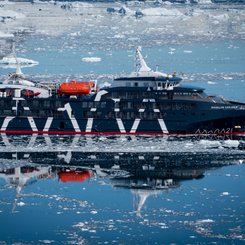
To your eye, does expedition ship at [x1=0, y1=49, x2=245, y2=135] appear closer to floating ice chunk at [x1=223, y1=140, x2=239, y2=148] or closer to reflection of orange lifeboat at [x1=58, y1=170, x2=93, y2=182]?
floating ice chunk at [x1=223, y1=140, x2=239, y2=148]

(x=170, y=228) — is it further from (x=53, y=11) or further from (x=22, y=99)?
(x=53, y=11)

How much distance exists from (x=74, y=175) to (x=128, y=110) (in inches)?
261

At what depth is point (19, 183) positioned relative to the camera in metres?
24.6

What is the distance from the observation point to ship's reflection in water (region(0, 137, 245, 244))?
20.0m

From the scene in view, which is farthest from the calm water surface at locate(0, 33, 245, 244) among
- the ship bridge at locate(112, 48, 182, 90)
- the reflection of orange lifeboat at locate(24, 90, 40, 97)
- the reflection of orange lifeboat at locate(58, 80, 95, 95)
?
the ship bridge at locate(112, 48, 182, 90)

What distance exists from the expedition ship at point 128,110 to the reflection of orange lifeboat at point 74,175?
6.05 m

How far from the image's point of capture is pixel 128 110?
105 ft

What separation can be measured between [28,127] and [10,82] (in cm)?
216

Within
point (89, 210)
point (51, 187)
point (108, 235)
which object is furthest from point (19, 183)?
point (108, 235)

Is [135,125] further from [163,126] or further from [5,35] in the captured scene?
[5,35]

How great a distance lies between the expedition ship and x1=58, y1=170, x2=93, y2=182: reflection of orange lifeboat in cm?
605

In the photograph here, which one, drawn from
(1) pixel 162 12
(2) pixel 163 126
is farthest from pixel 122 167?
(1) pixel 162 12

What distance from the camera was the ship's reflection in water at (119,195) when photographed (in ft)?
65.7

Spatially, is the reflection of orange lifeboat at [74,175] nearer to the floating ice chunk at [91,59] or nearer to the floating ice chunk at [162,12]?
the floating ice chunk at [91,59]
